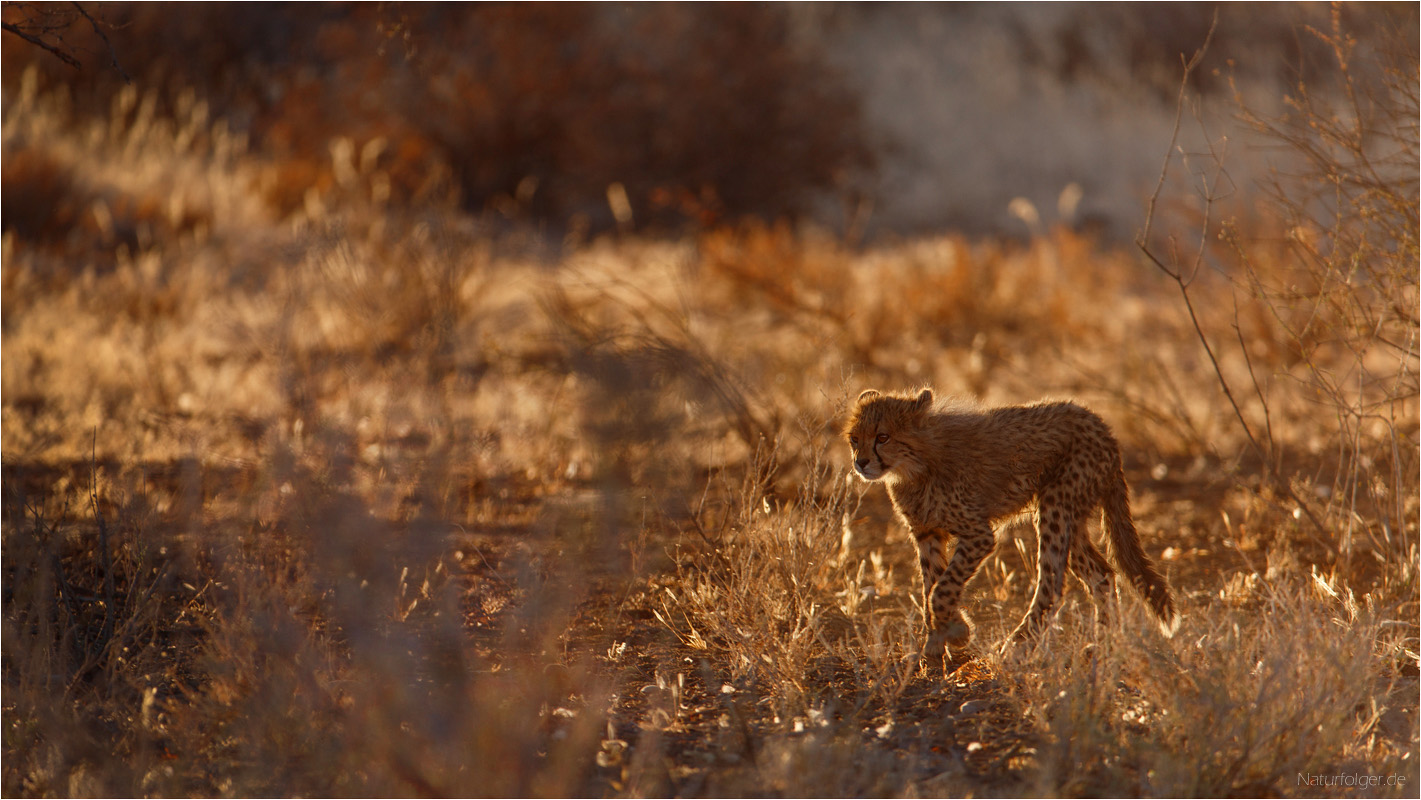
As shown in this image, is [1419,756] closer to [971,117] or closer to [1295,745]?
[1295,745]

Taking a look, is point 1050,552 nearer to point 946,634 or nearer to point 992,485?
point 992,485

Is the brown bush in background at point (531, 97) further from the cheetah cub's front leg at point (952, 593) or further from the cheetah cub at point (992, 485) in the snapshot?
the cheetah cub's front leg at point (952, 593)

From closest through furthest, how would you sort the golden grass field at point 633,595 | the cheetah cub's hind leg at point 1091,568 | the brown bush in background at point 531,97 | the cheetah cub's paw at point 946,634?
the golden grass field at point 633,595 → the cheetah cub's paw at point 946,634 → the cheetah cub's hind leg at point 1091,568 → the brown bush in background at point 531,97

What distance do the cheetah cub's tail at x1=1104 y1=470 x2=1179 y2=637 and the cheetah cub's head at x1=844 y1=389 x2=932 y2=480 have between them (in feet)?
2.27

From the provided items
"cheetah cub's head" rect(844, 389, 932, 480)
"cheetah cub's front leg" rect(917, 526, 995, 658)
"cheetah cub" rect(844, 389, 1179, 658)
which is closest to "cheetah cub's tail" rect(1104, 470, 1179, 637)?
"cheetah cub" rect(844, 389, 1179, 658)

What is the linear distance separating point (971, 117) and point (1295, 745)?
2521 centimetres

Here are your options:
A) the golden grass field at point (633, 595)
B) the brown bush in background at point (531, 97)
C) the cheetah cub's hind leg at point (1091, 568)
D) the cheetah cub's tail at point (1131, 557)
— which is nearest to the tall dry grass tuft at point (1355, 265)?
the golden grass field at point (633, 595)

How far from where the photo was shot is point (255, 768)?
2.86 meters

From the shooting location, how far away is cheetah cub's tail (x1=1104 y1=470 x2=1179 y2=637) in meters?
3.60

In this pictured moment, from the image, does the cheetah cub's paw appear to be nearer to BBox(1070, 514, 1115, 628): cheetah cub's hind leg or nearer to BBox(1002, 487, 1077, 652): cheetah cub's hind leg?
BBox(1002, 487, 1077, 652): cheetah cub's hind leg

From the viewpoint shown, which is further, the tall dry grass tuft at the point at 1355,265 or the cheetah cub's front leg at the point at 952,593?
the tall dry grass tuft at the point at 1355,265

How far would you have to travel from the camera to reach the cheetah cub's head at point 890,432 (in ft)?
11.8

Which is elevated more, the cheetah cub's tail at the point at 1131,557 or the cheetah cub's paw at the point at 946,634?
the cheetah cub's tail at the point at 1131,557

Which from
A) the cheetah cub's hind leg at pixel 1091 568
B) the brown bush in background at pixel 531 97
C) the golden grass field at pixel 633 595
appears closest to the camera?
the golden grass field at pixel 633 595
